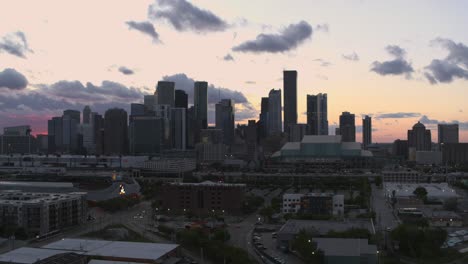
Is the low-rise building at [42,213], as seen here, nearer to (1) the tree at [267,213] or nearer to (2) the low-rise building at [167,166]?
(1) the tree at [267,213]

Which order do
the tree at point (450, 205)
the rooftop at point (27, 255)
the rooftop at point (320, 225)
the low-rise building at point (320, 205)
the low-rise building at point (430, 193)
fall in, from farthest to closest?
the low-rise building at point (430, 193), the tree at point (450, 205), the low-rise building at point (320, 205), the rooftop at point (320, 225), the rooftop at point (27, 255)

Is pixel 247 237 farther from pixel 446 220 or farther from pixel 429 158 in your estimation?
pixel 429 158

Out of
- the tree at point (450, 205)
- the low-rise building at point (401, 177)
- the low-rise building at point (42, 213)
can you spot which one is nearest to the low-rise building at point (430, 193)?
the tree at point (450, 205)

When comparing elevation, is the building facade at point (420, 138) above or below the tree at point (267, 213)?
above

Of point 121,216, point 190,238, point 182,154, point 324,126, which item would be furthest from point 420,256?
point 324,126

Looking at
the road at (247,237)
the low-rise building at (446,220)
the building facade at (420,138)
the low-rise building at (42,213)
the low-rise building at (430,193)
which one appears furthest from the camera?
the building facade at (420,138)

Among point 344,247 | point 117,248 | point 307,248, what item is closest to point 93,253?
point 117,248

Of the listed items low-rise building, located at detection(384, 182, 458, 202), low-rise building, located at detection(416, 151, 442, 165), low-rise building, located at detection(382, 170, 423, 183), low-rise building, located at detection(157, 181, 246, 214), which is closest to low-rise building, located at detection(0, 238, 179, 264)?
low-rise building, located at detection(157, 181, 246, 214)

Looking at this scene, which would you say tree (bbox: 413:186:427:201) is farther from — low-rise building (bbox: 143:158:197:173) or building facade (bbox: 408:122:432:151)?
building facade (bbox: 408:122:432:151)
